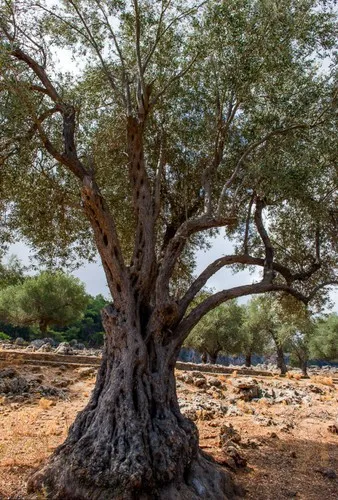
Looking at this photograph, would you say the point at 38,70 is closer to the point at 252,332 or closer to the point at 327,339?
the point at 252,332

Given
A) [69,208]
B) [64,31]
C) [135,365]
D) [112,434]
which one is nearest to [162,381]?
[135,365]

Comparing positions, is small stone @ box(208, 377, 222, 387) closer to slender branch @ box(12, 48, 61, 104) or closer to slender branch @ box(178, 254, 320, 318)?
slender branch @ box(178, 254, 320, 318)

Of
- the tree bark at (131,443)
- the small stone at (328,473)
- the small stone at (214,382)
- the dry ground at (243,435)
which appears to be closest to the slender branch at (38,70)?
the tree bark at (131,443)

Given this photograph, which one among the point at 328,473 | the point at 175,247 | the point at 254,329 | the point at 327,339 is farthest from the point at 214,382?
the point at 327,339

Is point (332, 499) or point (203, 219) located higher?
point (203, 219)

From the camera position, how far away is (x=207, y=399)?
1368 centimetres

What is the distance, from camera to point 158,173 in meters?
8.52

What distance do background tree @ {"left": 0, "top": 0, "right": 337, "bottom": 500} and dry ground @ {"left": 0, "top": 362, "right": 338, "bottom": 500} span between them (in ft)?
4.31

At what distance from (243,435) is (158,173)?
6.70m

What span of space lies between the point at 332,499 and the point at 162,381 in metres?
3.48

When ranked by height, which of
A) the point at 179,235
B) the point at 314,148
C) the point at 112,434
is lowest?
the point at 112,434

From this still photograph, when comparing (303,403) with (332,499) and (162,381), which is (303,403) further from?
(162,381)

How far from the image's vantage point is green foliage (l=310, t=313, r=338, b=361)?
4953 centimetres

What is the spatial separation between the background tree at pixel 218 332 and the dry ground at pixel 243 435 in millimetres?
23769
